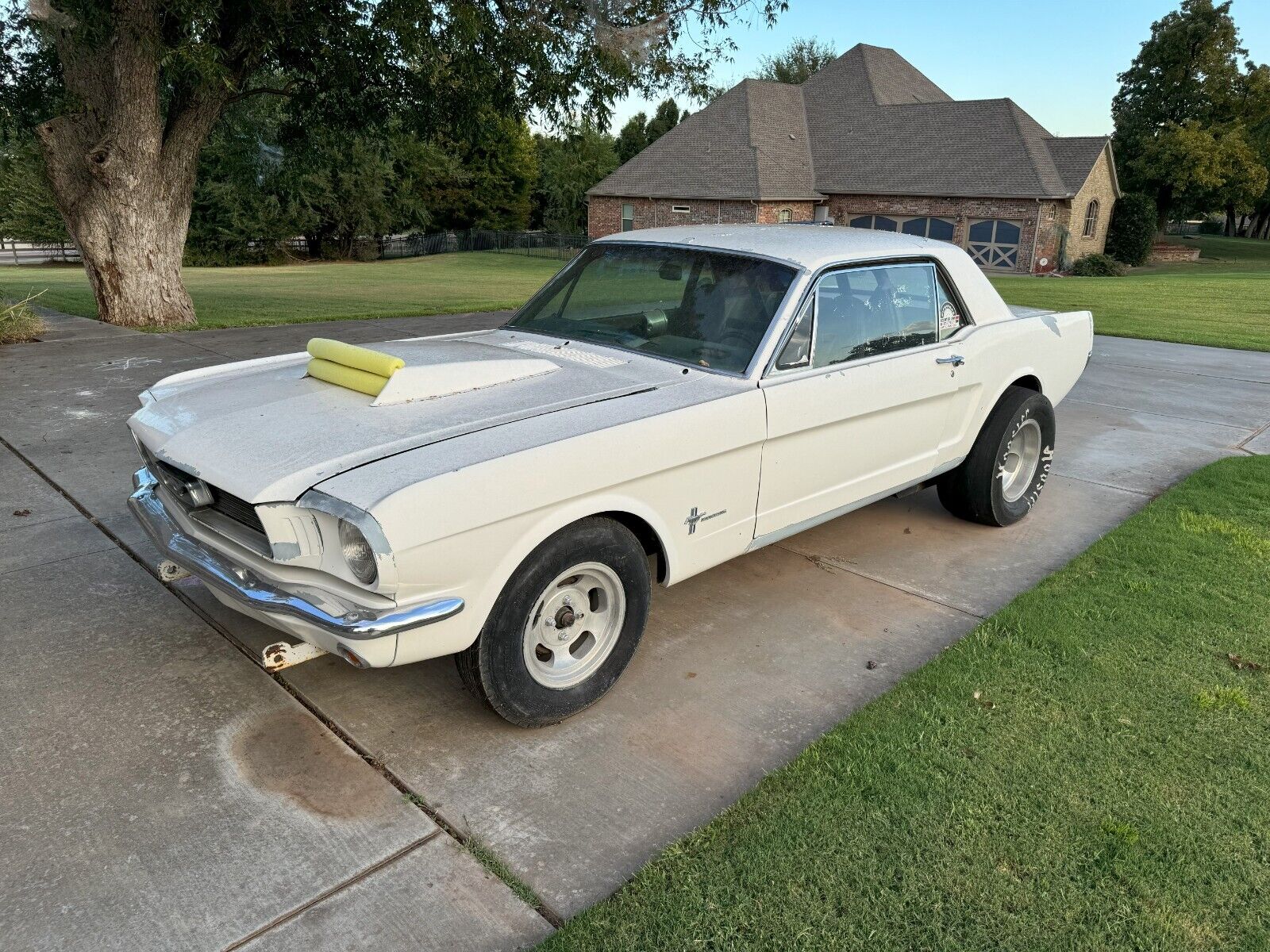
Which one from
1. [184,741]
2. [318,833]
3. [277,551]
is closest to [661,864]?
[318,833]

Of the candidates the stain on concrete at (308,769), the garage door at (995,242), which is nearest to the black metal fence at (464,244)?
the garage door at (995,242)

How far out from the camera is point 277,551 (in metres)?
2.75

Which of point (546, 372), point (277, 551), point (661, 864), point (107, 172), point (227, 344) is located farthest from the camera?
point (107, 172)

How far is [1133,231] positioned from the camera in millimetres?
38750

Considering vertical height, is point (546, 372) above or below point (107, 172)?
below

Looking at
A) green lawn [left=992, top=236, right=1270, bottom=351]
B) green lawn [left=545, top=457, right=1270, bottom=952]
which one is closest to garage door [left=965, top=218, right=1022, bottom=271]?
green lawn [left=992, top=236, right=1270, bottom=351]

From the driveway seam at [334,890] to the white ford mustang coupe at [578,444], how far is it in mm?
529

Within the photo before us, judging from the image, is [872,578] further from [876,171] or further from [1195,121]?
[1195,121]

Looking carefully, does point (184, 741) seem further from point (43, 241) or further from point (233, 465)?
point (43, 241)

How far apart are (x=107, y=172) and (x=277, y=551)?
36.2 feet

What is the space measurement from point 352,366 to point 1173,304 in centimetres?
1964

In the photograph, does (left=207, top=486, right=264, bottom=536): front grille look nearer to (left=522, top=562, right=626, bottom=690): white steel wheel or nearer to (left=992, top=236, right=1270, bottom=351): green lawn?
(left=522, top=562, right=626, bottom=690): white steel wheel

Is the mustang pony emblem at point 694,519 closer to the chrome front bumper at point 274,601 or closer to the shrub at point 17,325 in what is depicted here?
the chrome front bumper at point 274,601

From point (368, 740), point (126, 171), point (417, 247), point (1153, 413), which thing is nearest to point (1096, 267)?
A: point (1153, 413)
